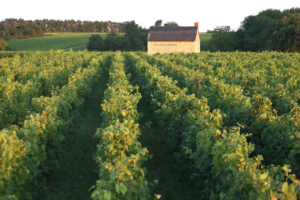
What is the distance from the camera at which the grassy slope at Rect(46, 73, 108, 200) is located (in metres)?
6.77

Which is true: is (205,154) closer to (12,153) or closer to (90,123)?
(12,153)

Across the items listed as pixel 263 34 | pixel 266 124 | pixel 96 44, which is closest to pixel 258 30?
pixel 263 34

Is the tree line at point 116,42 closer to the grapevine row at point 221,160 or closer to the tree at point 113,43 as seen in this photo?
the tree at point 113,43

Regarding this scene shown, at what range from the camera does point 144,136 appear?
10445mm

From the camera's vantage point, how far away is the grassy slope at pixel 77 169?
6.77 m

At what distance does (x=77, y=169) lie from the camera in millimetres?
7867

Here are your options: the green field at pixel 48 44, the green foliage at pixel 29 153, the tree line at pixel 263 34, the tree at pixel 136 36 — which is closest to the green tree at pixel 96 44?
the tree at pixel 136 36

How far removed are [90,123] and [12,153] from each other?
6978 millimetres

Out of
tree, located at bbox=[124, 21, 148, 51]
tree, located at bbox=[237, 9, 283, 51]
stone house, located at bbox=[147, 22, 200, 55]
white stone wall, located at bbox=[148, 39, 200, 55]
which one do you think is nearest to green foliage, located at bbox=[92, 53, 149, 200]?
white stone wall, located at bbox=[148, 39, 200, 55]

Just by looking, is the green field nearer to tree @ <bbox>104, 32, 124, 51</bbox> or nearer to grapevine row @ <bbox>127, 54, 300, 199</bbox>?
tree @ <bbox>104, 32, 124, 51</bbox>

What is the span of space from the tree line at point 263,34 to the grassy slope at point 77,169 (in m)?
35.8

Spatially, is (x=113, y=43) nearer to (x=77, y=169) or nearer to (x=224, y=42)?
(x=224, y=42)

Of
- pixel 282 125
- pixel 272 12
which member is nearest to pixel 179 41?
pixel 272 12

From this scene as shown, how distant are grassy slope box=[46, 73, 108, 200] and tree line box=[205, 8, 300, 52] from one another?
35.8m
